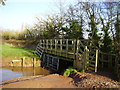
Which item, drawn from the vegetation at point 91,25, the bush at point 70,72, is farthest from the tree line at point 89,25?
the bush at point 70,72

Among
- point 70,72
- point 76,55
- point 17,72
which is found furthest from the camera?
point 17,72

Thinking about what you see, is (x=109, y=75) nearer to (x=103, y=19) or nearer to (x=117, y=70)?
(x=117, y=70)

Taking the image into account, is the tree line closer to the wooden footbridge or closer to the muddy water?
the wooden footbridge

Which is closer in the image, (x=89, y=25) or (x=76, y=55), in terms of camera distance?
(x=76, y=55)

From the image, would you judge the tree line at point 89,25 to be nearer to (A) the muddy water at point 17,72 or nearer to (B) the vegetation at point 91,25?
(B) the vegetation at point 91,25

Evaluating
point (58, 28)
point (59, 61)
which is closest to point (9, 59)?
point (59, 61)

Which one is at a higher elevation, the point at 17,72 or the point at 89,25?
the point at 89,25

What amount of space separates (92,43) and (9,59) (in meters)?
11.2

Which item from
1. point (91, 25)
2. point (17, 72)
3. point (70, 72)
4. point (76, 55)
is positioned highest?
point (91, 25)

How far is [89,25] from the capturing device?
1405 centimetres

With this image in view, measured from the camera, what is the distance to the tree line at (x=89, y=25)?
397 inches

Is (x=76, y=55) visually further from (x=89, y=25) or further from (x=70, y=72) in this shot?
(x=89, y=25)

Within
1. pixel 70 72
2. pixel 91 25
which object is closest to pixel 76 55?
pixel 70 72

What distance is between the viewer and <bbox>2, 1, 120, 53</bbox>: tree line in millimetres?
10077
